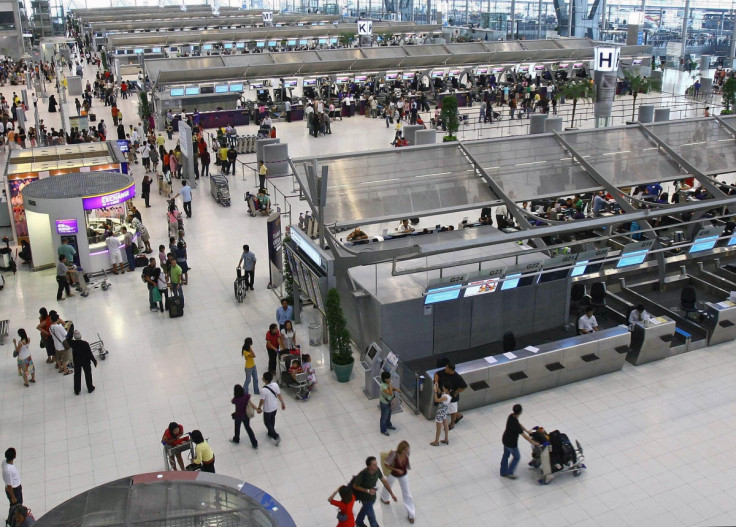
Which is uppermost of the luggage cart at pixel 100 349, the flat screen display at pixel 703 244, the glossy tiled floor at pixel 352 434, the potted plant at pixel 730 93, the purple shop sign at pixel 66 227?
the potted plant at pixel 730 93

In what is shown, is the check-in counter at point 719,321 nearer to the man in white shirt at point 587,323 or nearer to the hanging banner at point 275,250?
the man in white shirt at point 587,323

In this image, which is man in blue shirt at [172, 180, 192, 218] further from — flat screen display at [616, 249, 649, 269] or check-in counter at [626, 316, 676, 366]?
check-in counter at [626, 316, 676, 366]

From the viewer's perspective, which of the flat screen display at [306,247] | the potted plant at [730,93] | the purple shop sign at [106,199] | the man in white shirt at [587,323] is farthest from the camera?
the potted plant at [730,93]

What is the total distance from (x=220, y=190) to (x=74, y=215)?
653 cm

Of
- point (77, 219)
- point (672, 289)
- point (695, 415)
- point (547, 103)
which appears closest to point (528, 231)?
point (695, 415)

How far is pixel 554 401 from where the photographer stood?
1166cm

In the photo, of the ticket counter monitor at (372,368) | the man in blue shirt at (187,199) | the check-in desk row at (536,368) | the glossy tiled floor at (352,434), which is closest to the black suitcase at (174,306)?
the glossy tiled floor at (352,434)

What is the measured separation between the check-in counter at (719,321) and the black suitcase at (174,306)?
9648 mm

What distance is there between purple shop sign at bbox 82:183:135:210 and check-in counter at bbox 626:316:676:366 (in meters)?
11.3

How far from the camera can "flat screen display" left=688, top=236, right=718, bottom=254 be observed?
1430cm

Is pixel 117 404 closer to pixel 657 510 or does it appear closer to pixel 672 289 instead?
pixel 657 510

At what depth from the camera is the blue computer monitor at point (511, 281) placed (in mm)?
12349

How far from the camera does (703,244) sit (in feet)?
47.4

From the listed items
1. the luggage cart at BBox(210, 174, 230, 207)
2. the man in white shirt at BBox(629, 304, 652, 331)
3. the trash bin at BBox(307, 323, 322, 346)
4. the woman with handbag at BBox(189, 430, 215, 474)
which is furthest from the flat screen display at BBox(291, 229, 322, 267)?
the luggage cart at BBox(210, 174, 230, 207)
